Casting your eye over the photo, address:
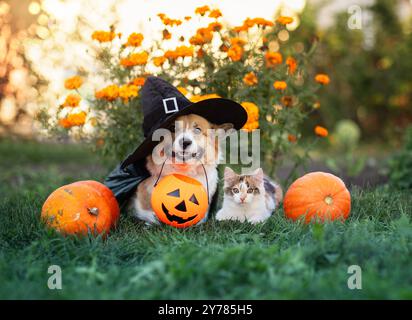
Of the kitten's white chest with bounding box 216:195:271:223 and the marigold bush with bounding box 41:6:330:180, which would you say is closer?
the kitten's white chest with bounding box 216:195:271:223

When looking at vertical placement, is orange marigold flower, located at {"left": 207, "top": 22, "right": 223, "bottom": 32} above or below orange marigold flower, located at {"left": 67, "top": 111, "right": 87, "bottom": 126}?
above

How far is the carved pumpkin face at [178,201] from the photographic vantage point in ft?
10.6

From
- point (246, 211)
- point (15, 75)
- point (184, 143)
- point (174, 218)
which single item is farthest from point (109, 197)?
point (15, 75)

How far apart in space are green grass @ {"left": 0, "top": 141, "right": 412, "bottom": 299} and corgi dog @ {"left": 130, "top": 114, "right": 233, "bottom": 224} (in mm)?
214

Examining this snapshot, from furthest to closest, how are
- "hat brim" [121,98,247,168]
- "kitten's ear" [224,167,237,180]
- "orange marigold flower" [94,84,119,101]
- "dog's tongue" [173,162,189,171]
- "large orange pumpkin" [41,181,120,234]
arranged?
"orange marigold flower" [94,84,119,101]
"kitten's ear" [224,167,237,180]
"dog's tongue" [173,162,189,171]
"hat brim" [121,98,247,168]
"large orange pumpkin" [41,181,120,234]

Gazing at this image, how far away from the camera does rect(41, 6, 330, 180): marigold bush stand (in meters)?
4.03

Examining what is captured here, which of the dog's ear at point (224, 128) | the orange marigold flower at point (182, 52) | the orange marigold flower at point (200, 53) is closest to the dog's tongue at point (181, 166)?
the dog's ear at point (224, 128)

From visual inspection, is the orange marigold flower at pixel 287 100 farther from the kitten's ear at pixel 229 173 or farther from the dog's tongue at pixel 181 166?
the dog's tongue at pixel 181 166

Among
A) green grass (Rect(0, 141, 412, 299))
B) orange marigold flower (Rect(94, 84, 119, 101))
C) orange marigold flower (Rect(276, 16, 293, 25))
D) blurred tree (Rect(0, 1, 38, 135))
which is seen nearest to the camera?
green grass (Rect(0, 141, 412, 299))

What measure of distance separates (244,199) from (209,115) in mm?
623

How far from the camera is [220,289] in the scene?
2.21m

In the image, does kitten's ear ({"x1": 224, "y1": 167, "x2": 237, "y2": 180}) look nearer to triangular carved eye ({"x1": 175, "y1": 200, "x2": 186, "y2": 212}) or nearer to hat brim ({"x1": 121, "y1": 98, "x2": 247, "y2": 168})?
hat brim ({"x1": 121, "y1": 98, "x2": 247, "y2": 168})

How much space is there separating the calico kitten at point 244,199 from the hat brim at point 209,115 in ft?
1.24

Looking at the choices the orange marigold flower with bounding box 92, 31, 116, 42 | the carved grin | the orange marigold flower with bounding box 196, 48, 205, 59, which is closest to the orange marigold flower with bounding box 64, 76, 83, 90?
the orange marigold flower with bounding box 92, 31, 116, 42
